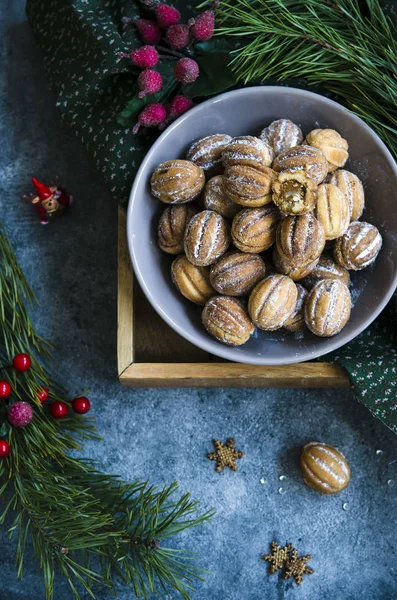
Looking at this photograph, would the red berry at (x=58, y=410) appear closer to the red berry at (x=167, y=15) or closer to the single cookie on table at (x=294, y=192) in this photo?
the single cookie on table at (x=294, y=192)

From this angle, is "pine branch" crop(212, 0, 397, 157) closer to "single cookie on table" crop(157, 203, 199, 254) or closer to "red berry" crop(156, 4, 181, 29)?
"red berry" crop(156, 4, 181, 29)

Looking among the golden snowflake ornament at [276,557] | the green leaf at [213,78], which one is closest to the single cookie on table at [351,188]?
the green leaf at [213,78]

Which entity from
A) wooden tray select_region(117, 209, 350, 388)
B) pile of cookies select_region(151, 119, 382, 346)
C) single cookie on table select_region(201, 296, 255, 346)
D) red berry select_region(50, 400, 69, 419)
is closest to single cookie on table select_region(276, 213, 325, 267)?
pile of cookies select_region(151, 119, 382, 346)

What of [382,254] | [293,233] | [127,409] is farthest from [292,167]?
[127,409]

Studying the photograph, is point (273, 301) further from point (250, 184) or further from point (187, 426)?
point (187, 426)

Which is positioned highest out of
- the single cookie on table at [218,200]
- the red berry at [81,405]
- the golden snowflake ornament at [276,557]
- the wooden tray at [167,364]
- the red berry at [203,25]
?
the red berry at [203,25]

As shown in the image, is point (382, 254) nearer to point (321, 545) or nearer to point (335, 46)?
point (335, 46)
